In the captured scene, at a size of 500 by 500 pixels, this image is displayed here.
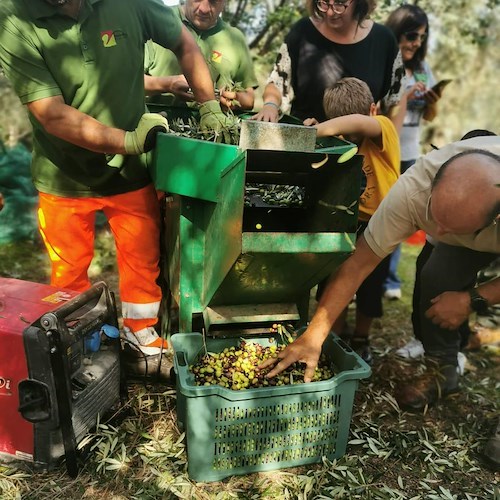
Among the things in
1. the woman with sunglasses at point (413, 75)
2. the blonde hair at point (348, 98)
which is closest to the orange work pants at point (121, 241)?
the blonde hair at point (348, 98)

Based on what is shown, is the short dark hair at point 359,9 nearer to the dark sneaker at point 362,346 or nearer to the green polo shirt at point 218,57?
the green polo shirt at point 218,57

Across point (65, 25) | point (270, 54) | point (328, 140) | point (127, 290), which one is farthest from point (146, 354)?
point (270, 54)

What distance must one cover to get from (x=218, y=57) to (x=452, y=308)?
2.16 meters

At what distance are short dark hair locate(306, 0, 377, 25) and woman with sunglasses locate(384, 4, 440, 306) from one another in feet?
2.67

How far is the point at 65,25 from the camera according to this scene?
229 cm

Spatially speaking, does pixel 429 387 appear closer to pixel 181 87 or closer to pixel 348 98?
pixel 348 98

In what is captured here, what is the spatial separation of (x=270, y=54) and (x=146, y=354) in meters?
4.66

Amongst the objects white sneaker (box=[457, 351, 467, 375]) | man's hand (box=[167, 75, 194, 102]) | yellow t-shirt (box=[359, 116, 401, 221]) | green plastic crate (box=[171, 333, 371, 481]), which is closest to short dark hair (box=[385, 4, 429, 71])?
yellow t-shirt (box=[359, 116, 401, 221])

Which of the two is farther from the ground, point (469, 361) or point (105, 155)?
point (105, 155)

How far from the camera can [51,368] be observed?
1983 millimetres

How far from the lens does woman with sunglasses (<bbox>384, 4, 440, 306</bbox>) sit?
384 cm

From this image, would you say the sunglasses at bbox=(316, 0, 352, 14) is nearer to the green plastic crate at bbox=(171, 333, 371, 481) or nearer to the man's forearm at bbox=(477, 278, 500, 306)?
the man's forearm at bbox=(477, 278, 500, 306)

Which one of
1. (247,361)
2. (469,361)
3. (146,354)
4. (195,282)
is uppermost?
(195,282)

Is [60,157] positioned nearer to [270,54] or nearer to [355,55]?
[355,55]
